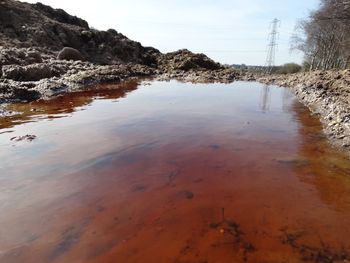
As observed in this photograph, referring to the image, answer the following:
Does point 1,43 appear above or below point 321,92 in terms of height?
above

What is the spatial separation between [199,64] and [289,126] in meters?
21.1

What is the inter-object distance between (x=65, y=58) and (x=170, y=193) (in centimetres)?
1867

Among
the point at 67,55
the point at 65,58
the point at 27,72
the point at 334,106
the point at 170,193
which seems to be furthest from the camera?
the point at 67,55

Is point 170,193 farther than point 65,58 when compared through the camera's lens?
No

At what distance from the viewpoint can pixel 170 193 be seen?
13.6ft

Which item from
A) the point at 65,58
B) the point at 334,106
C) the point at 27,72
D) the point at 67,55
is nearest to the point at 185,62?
the point at 67,55

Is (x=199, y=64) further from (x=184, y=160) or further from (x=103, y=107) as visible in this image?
(x=184, y=160)

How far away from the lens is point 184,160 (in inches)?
208

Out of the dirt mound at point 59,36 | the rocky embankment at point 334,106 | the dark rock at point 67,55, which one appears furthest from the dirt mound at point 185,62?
the rocky embankment at point 334,106

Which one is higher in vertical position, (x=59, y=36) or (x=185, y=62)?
(x=59, y=36)

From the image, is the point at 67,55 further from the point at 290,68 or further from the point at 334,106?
the point at 290,68

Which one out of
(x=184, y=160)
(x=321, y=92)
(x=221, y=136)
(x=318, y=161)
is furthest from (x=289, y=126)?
(x=321, y=92)

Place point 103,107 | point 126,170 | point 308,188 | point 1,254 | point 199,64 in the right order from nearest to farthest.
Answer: point 1,254 → point 308,188 → point 126,170 → point 103,107 → point 199,64

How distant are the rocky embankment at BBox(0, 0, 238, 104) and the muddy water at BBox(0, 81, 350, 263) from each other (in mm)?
5486
